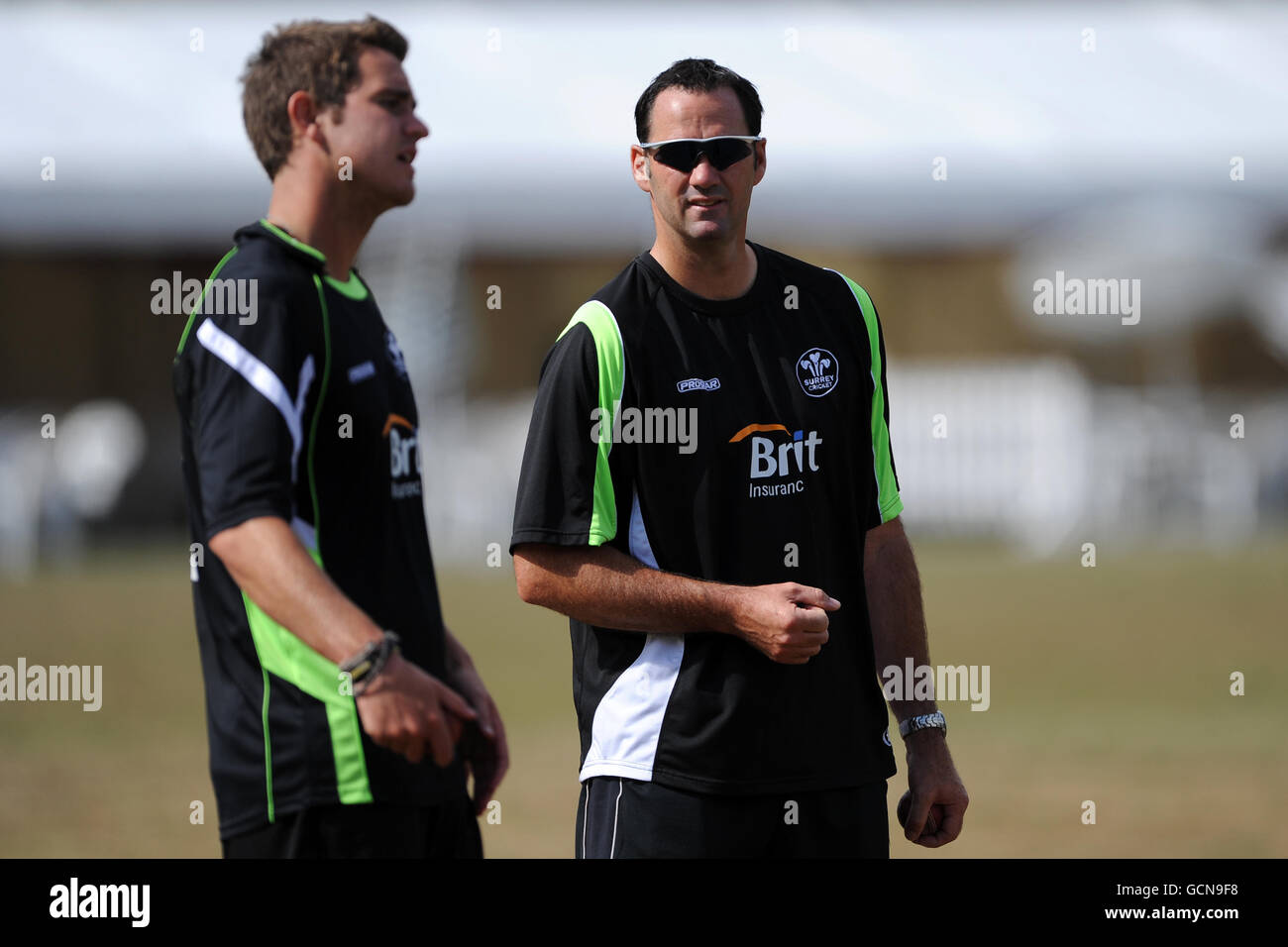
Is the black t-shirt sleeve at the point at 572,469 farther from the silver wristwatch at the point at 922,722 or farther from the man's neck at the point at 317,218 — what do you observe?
the silver wristwatch at the point at 922,722

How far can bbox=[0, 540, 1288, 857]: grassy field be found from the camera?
9.23 metres

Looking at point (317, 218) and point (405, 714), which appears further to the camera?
point (317, 218)

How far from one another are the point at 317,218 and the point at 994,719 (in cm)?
1080

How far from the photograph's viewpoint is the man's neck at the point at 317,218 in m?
3.58

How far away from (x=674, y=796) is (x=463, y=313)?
115 feet

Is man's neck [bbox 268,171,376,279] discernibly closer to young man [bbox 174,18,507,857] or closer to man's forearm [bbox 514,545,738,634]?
young man [bbox 174,18,507,857]

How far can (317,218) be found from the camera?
359 cm

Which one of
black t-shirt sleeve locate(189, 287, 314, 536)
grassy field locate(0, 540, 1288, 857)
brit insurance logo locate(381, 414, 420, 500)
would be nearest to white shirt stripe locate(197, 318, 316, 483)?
black t-shirt sleeve locate(189, 287, 314, 536)
